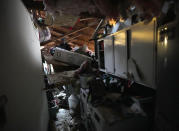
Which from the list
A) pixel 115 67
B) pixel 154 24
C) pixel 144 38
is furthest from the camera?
pixel 115 67

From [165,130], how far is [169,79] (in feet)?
1.54

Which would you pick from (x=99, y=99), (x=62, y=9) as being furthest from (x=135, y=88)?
(x=62, y=9)

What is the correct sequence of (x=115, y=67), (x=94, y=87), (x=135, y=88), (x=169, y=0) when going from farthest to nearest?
(x=115, y=67) → (x=94, y=87) → (x=135, y=88) → (x=169, y=0)

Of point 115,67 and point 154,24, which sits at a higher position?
point 154,24

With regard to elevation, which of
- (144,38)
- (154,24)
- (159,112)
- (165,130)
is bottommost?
(165,130)

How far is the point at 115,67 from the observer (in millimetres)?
1576

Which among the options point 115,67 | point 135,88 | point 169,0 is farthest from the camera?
point 115,67

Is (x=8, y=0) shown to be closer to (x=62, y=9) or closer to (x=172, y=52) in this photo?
(x=62, y=9)

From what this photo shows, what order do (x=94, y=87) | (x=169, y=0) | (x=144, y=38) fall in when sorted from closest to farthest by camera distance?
(x=169, y=0), (x=144, y=38), (x=94, y=87)

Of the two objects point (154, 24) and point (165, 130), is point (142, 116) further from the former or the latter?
point (154, 24)

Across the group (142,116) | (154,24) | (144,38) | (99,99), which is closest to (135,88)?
(142,116)

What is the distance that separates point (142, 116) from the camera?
3.41 ft

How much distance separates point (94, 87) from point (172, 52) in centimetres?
103

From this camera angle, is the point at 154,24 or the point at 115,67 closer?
the point at 154,24
